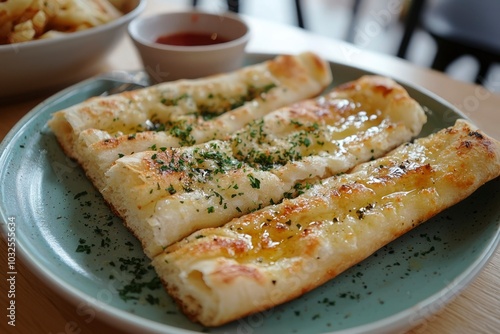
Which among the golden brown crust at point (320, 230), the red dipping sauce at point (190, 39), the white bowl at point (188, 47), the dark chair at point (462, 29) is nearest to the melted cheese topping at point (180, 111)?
the white bowl at point (188, 47)

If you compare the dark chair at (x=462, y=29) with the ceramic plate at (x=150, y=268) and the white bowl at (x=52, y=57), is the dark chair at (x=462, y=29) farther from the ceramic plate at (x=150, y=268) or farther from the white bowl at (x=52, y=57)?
the white bowl at (x=52, y=57)

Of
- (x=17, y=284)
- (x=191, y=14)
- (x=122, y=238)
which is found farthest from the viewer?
(x=191, y=14)

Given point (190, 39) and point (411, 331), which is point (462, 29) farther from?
point (411, 331)

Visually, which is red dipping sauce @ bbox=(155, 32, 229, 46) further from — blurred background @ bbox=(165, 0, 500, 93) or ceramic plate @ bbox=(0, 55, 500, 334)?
blurred background @ bbox=(165, 0, 500, 93)

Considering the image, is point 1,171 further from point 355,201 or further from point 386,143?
point 386,143

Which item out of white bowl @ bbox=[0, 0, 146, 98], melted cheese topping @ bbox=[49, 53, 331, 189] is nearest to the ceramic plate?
melted cheese topping @ bbox=[49, 53, 331, 189]

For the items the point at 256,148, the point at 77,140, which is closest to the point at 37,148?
the point at 77,140

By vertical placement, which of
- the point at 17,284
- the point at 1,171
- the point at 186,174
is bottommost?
the point at 17,284
